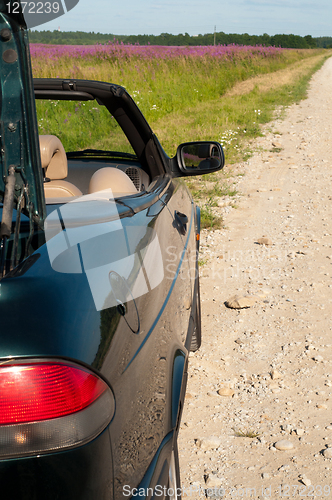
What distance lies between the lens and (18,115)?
1.27 meters

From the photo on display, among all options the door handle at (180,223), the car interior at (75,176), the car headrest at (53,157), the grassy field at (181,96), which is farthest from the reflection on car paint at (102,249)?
the grassy field at (181,96)

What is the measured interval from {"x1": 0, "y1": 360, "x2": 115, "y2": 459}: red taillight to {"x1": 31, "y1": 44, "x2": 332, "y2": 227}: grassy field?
2046 millimetres

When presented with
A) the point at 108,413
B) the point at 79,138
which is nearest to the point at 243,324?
the point at 79,138

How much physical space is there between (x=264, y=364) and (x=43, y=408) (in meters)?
2.24

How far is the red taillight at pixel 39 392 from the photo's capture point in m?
1.00

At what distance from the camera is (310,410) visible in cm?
259

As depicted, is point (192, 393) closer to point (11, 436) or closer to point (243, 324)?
point (243, 324)

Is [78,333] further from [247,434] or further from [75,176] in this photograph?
[75,176]

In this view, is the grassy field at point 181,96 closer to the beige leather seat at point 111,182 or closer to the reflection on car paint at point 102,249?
the beige leather seat at point 111,182

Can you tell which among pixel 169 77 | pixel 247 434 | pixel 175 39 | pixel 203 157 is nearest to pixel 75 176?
pixel 203 157

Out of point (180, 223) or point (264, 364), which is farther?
point (264, 364)

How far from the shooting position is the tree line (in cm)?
202

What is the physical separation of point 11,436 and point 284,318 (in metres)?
2.87

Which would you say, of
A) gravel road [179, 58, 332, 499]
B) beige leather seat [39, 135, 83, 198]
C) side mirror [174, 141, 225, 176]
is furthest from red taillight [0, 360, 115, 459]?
side mirror [174, 141, 225, 176]
